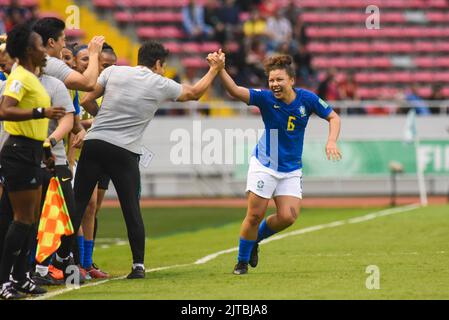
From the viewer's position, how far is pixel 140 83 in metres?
10.9

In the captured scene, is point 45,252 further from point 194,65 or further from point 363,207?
point 194,65

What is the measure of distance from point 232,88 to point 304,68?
1866 cm

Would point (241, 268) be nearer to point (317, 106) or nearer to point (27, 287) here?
point (317, 106)

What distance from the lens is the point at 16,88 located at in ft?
29.9

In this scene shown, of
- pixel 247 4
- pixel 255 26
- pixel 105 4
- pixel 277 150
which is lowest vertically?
pixel 277 150

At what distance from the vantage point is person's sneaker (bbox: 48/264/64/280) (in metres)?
10.9

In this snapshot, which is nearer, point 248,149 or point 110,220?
point 110,220

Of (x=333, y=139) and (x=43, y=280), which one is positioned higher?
(x=333, y=139)

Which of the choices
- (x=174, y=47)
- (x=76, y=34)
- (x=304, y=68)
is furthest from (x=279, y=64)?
(x=76, y=34)

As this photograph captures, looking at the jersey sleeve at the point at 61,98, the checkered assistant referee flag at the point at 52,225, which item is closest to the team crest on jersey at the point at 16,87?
the jersey sleeve at the point at 61,98

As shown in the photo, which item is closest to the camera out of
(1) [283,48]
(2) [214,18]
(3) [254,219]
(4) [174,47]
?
(3) [254,219]

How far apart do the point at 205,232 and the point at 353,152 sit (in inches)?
367

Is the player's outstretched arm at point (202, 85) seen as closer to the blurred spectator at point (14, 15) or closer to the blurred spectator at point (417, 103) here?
the blurred spectator at point (14, 15)
